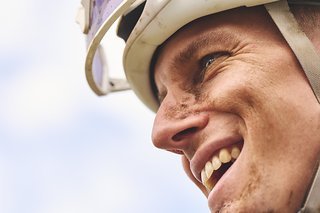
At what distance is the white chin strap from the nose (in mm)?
445

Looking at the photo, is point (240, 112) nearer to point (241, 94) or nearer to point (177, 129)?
point (241, 94)

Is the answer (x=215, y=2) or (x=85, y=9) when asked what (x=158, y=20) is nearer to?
(x=215, y=2)

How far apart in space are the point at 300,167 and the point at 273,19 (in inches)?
22.9

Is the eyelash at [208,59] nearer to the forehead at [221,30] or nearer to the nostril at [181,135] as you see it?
the forehead at [221,30]

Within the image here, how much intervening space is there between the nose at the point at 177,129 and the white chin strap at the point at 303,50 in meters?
0.44

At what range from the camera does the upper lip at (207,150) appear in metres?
2.47

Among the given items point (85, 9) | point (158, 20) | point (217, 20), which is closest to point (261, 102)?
point (217, 20)

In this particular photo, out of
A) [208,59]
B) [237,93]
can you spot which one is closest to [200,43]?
[208,59]

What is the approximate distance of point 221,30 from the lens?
2.57m

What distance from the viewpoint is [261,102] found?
2.36m

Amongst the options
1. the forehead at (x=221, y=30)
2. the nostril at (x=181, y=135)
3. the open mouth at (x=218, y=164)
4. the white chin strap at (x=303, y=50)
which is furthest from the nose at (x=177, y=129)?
the white chin strap at (x=303, y=50)

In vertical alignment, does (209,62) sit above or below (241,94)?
above

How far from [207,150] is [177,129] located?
15 cm

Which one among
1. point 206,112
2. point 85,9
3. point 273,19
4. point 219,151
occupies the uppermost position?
point 85,9
